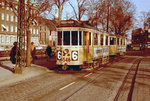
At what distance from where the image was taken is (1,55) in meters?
26.3

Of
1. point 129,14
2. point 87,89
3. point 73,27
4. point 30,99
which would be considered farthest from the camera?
point 129,14

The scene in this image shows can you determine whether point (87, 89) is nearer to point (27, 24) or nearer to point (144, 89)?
point (144, 89)

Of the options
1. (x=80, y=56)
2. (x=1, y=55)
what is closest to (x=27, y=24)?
(x=80, y=56)

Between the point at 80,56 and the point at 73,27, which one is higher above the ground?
the point at 73,27

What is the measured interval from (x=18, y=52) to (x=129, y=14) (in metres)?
34.5

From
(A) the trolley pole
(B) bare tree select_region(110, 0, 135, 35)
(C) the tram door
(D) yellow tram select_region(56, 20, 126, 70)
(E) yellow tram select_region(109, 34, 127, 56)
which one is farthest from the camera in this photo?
(B) bare tree select_region(110, 0, 135, 35)

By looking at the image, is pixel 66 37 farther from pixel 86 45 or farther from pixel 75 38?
pixel 86 45

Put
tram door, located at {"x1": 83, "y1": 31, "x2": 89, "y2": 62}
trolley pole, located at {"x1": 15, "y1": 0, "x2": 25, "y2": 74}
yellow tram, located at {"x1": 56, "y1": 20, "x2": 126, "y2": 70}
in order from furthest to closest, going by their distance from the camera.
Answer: tram door, located at {"x1": 83, "y1": 31, "x2": 89, "y2": 62}
yellow tram, located at {"x1": 56, "y1": 20, "x2": 126, "y2": 70}
trolley pole, located at {"x1": 15, "y1": 0, "x2": 25, "y2": 74}

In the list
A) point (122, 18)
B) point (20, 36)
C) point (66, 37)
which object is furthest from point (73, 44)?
point (122, 18)

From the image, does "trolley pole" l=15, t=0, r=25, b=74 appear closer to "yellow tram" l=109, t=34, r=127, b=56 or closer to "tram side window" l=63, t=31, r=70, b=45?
"tram side window" l=63, t=31, r=70, b=45

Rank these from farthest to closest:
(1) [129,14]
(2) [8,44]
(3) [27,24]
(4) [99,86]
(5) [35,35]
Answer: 1. (5) [35,35]
2. (2) [8,44]
3. (1) [129,14]
4. (3) [27,24]
5. (4) [99,86]

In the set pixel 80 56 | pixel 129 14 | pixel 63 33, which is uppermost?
pixel 129 14

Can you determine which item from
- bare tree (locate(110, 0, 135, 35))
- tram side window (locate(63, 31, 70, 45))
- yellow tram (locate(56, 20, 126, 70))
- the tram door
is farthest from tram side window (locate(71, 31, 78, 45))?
bare tree (locate(110, 0, 135, 35))

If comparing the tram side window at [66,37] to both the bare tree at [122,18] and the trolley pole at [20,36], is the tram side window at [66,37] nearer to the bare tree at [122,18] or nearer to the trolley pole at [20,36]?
the trolley pole at [20,36]
